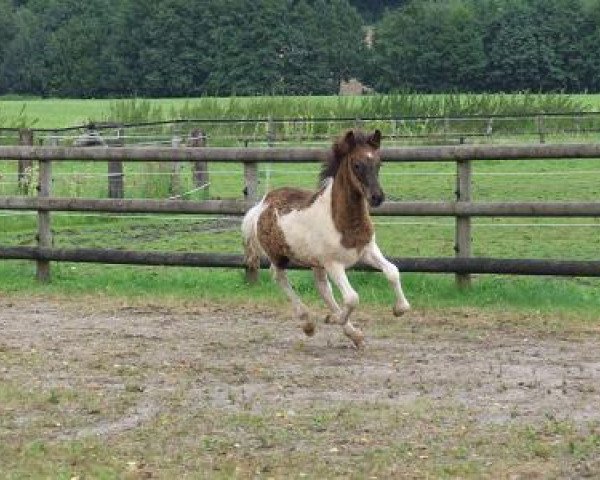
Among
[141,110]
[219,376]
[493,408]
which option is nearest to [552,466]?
[493,408]

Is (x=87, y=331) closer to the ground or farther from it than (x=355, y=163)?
closer to the ground

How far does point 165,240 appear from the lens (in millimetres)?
17359

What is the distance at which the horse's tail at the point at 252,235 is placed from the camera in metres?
10.4

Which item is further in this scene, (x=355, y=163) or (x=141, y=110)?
(x=141, y=110)

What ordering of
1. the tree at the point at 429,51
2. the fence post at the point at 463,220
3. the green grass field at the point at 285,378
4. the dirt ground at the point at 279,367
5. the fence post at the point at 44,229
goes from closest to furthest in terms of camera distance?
the green grass field at the point at 285,378 → the dirt ground at the point at 279,367 → the fence post at the point at 463,220 → the fence post at the point at 44,229 → the tree at the point at 429,51

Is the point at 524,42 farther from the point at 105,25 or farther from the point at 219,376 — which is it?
the point at 219,376

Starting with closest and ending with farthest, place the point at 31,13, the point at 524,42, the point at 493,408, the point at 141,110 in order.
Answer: the point at 493,408
the point at 141,110
the point at 524,42
the point at 31,13

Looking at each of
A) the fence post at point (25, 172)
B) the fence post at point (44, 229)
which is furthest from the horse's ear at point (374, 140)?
the fence post at point (25, 172)

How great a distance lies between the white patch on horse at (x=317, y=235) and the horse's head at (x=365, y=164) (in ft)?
0.99

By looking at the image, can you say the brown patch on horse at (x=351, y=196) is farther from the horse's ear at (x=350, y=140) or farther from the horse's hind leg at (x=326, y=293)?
the horse's hind leg at (x=326, y=293)

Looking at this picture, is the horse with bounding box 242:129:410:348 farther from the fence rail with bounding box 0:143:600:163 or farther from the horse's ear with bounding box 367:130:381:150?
the fence rail with bounding box 0:143:600:163

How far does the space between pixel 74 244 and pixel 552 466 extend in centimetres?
1139

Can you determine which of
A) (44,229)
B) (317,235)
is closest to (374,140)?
(317,235)

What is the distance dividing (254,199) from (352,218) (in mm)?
3139
